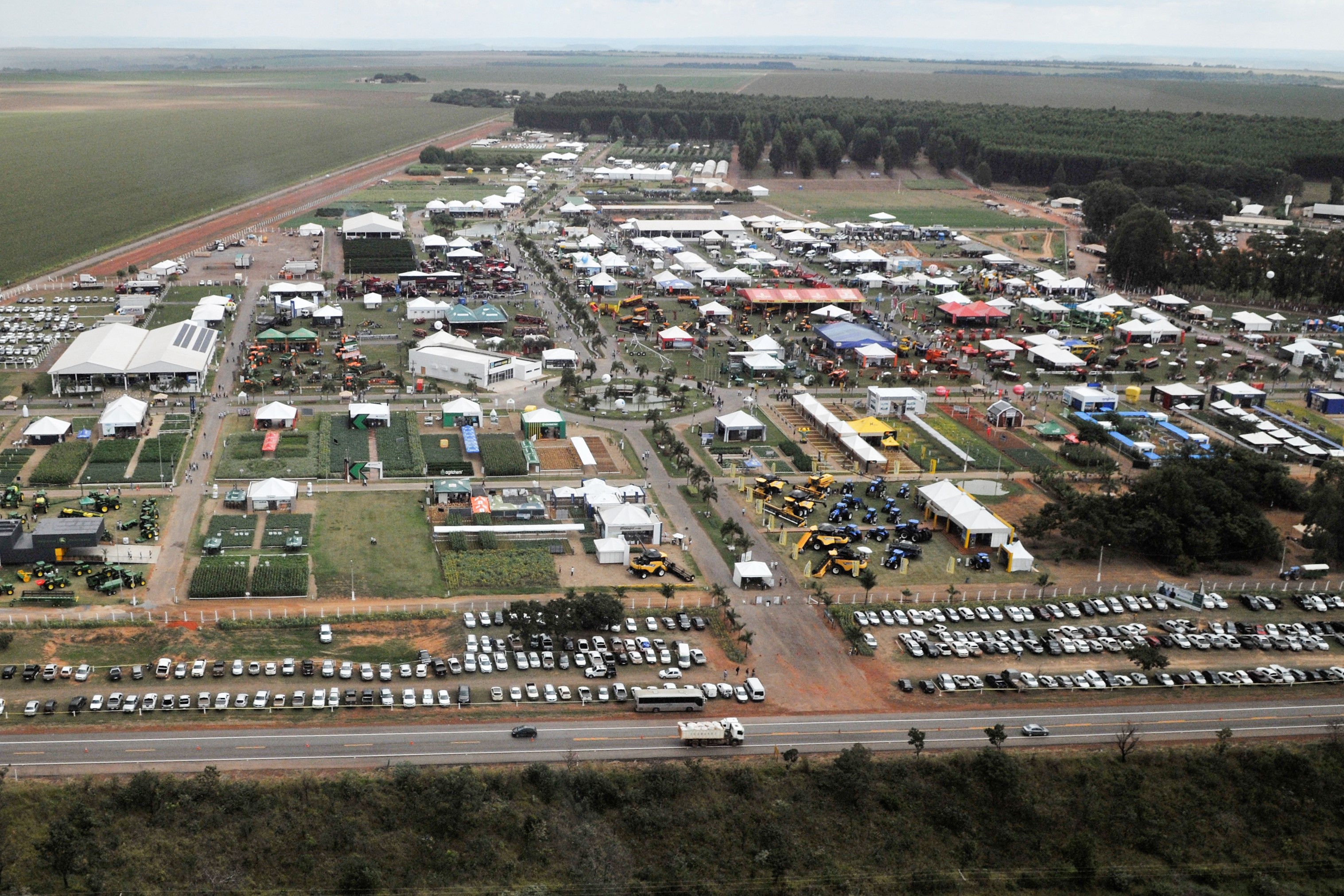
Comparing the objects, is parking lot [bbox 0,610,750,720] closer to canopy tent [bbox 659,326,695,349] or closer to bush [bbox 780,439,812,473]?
→ bush [bbox 780,439,812,473]

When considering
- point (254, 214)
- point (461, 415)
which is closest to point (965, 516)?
point (461, 415)

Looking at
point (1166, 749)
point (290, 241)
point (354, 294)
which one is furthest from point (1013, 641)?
point (290, 241)

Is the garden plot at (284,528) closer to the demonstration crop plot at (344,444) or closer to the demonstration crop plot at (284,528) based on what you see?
the demonstration crop plot at (284,528)

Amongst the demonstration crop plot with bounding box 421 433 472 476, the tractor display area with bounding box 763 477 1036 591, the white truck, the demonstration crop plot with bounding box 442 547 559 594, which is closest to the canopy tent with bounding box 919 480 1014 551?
the tractor display area with bounding box 763 477 1036 591

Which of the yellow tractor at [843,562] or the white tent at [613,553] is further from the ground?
the white tent at [613,553]

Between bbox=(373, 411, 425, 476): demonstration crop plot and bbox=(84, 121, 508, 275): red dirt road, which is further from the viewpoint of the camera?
bbox=(84, 121, 508, 275): red dirt road

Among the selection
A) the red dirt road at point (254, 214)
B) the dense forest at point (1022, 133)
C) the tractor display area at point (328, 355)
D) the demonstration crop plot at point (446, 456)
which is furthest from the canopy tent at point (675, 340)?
the dense forest at point (1022, 133)
